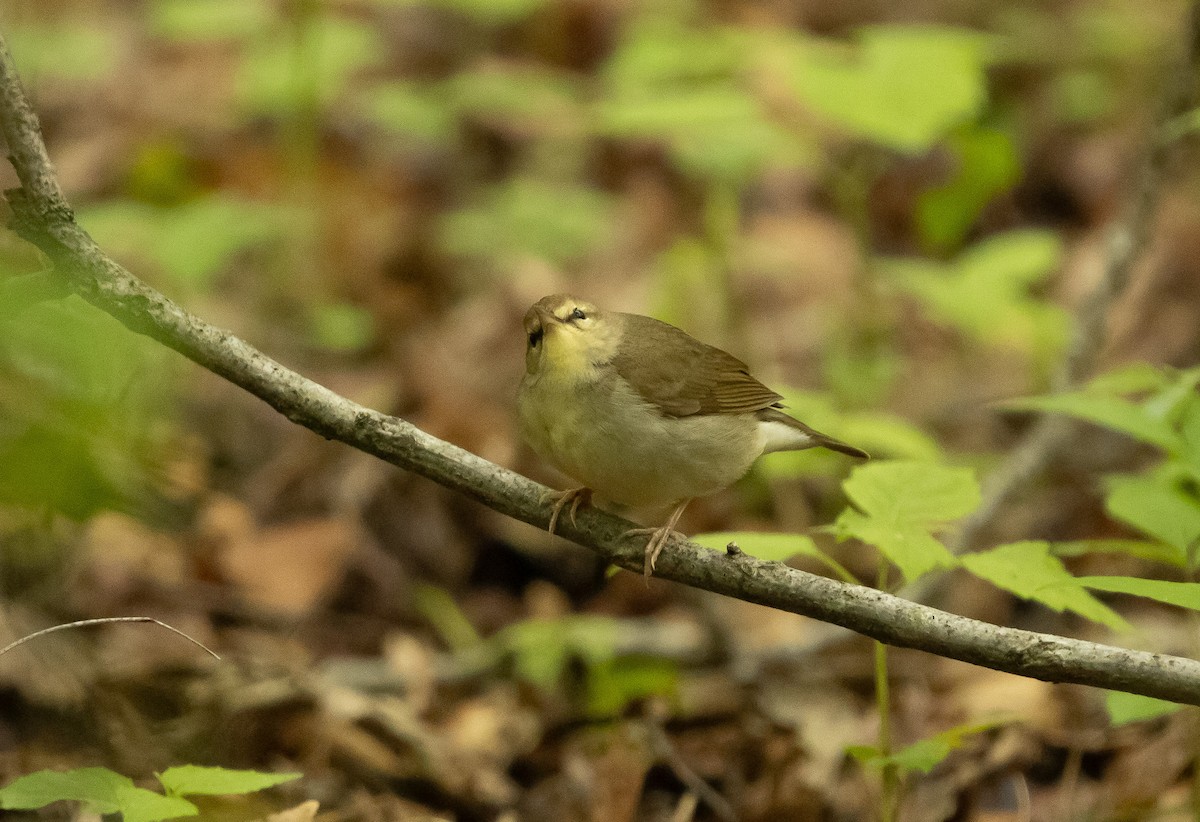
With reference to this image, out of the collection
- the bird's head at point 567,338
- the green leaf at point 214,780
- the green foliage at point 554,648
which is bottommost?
the green foliage at point 554,648

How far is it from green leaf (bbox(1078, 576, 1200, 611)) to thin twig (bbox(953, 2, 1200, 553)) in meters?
2.80

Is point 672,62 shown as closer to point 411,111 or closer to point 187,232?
point 411,111

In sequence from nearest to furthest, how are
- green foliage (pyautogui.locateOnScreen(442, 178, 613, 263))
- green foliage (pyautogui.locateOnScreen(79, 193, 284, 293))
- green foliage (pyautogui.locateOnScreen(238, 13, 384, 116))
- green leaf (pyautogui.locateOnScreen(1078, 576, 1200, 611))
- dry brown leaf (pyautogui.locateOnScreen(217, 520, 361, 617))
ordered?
green leaf (pyautogui.locateOnScreen(1078, 576, 1200, 611)) → dry brown leaf (pyautogui.locateOnScreen(217, 520, 361, 617)) → green foliage (pyautogui.locateOnScreen(79, 193, 284, 293)) → green foliage (pyautogui.locateOnScreen(238, 13, 384, 116)) → green foliage (pyautogui.locateOnScreen(442, 178, 613, 263))

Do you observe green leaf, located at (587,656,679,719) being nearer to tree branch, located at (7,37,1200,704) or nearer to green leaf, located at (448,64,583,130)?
tree branch, located at (7,37,1200,704)

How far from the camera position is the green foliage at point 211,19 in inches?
302

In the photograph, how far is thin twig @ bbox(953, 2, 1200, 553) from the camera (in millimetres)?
5168

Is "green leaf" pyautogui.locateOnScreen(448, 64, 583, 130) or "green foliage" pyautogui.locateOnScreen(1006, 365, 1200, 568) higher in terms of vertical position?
"green leaf" pyautogui.locateOnScreen(448, 64, 583, 130)

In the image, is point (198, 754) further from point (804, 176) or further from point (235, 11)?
point (804, 176)

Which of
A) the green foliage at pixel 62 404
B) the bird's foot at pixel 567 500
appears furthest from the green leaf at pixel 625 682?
the green foliage at pixel 62 404

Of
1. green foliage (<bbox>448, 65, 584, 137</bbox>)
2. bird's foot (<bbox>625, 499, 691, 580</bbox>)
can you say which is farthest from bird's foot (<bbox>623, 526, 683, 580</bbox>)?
green foliage (<bbox>448, 65, 584, 137</bbox>)

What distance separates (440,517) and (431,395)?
82cm

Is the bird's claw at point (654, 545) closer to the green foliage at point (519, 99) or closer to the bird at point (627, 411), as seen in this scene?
the bird at point (627, 411)

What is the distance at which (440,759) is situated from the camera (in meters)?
4.23

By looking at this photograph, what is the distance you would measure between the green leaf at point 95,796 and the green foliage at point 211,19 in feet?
20.0
